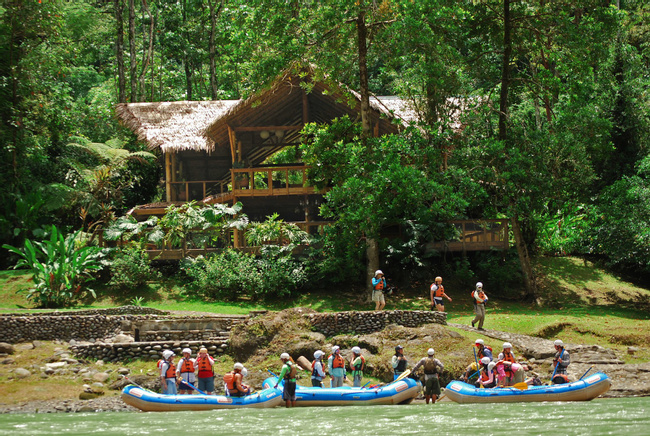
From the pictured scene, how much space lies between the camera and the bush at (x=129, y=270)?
85.3 ft

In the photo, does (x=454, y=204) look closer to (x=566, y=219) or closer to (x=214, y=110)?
(x=566, y=219)

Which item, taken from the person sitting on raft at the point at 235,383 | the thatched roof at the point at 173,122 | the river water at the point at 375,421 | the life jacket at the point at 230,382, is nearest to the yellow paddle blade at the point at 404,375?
the river water at the point at 375,421

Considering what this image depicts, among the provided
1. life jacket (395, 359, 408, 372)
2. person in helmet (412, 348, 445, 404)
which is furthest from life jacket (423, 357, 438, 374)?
life jacket (395, 359, 408, 372)

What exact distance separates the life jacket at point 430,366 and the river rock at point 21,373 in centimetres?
976

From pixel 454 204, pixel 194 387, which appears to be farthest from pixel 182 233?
pixel 194 387

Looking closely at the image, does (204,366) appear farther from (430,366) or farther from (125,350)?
(430,366)

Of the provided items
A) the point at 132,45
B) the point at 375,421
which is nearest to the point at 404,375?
the point at 375,421

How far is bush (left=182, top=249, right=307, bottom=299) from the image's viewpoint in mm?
25234

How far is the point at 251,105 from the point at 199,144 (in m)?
3.79

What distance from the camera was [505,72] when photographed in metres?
25.9

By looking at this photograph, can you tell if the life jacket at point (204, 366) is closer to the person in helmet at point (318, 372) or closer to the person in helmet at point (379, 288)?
the person in helmet at point (318, 372)

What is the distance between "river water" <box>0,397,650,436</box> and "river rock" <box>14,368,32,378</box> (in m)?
2.66

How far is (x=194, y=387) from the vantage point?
15828mm

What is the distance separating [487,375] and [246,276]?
37.9 feet
